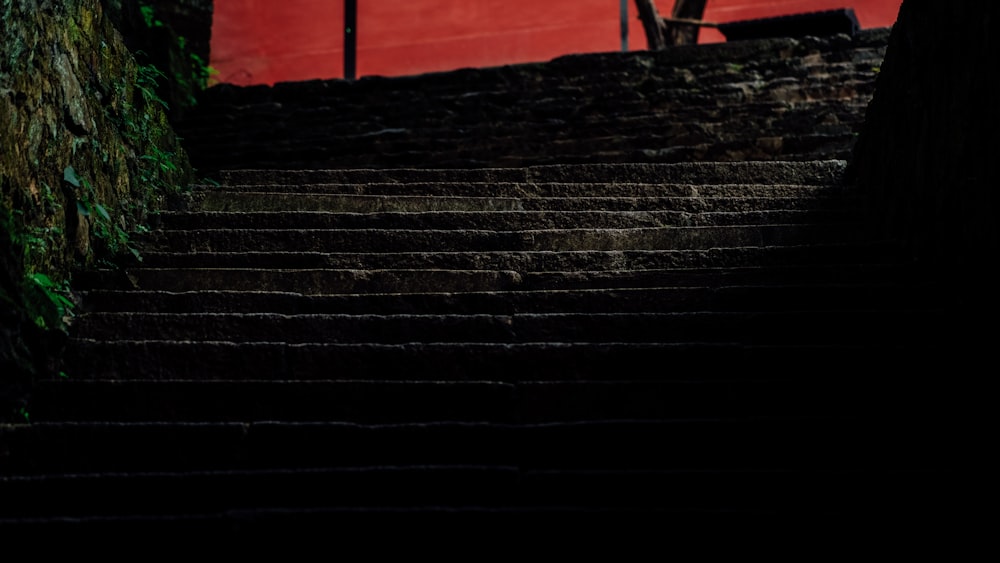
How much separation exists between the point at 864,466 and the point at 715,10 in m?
7.62

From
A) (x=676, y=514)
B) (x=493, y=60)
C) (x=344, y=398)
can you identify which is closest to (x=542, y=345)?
(x=344, y=398)

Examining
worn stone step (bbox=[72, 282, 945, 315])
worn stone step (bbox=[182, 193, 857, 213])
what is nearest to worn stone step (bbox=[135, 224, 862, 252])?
worn stone step (bbox=[182, 193, 857, 213])

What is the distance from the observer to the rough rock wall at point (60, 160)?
339 cm

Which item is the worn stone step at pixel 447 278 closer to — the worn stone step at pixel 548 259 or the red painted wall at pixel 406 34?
the worn stone step at pixel 548 259

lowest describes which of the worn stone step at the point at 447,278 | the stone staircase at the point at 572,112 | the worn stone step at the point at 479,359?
the worn stone step at the point at 479,359

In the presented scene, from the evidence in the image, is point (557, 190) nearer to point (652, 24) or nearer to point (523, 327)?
point (523, 327)

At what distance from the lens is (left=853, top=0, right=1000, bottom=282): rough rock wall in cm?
361

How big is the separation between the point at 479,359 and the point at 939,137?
2.22m

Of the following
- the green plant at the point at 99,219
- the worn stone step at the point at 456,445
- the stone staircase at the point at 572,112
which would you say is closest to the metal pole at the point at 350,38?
the stone staircase at the point at 572,112

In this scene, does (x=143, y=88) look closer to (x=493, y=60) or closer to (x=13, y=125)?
(x=13, y=125)

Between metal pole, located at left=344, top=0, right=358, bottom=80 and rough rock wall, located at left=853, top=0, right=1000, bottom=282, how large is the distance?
5320 mm

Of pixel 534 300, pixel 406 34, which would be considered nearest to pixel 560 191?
pixel 534 300

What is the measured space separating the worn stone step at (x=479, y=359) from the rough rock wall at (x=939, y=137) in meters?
0.52

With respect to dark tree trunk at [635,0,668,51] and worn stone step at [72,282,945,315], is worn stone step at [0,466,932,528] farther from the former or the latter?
dark tree trunk at [635,0,668,51]
